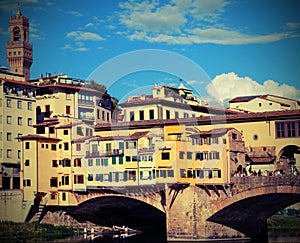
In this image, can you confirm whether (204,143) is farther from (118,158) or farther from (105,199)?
(105,199)

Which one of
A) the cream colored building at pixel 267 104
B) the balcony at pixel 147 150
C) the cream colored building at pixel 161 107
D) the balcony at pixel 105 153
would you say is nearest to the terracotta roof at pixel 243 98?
the cream colored building at pixel 267 104

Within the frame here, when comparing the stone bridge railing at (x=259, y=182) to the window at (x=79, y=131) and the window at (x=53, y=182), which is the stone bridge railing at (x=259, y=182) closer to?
the window at (x=79, y=131)

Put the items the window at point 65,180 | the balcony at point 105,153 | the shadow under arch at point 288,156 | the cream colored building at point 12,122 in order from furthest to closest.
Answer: the cream colored building at point 12,122 < the window at point 65,180 < the balcony at point 105,153 < the shadow under arch at point 288,156

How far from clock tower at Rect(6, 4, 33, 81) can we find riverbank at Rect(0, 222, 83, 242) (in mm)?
22648

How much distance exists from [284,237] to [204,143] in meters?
9.77

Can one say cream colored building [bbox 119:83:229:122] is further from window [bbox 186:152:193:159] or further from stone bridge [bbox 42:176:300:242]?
window [bbox 186:152:193:159]

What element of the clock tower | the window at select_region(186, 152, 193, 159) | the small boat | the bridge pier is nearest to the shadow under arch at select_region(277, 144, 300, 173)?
the bridge pier

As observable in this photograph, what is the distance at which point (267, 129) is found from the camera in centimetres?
4625

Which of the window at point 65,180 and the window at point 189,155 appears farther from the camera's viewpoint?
the window at point 65,180

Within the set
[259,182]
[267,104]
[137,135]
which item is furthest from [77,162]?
[267,104]

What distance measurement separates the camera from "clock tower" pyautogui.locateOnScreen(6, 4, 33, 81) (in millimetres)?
64562

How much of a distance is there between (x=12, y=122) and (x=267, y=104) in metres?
26.7

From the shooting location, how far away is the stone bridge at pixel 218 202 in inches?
1578

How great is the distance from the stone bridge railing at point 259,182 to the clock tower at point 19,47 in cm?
3346
